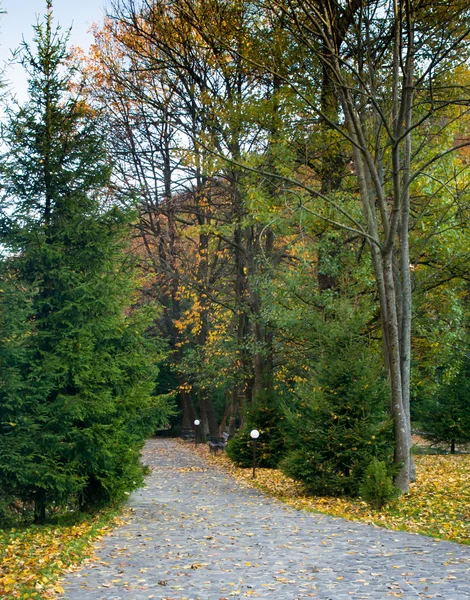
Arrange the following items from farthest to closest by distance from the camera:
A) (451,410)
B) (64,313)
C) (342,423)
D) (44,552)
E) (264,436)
Result: (451,410) → (264,436) → (342,423) → (64,313) → (44,552)

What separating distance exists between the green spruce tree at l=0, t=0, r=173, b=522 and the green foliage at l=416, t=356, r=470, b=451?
14324 mm

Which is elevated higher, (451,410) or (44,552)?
(451,410)

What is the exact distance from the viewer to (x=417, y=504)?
1118 centimetres

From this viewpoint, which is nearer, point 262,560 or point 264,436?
point 262,560

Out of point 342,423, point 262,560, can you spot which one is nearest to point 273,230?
point 342,423

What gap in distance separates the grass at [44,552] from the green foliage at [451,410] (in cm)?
1486

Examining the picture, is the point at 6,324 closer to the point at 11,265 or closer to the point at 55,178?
the point at 11,265

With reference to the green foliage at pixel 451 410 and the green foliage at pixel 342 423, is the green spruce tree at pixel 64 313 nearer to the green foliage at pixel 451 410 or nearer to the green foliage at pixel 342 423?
the green foliage at pixel 342 423

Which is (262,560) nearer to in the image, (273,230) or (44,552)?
(44,552)

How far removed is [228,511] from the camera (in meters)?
11.1

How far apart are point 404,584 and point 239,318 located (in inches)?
635

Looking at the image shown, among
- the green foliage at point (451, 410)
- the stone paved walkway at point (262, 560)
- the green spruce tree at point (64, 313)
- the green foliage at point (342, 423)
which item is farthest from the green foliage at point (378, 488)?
the green foliage at point (451, 410)

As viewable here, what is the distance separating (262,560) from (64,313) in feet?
15.4

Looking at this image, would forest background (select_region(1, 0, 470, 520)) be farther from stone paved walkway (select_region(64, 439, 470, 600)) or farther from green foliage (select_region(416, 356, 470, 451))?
stone paved walkway (select_region(64, 439, 470, 600))
